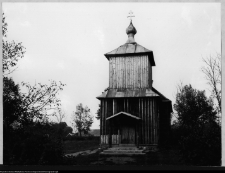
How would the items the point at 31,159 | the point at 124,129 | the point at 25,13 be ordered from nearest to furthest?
1. the point at 31,159
2. the point at 25,13
3. the point at 124,129

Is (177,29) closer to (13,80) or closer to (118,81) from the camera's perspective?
(118,81)

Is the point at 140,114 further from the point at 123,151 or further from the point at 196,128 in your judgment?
the point at 196,128

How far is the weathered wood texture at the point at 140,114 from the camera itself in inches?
464

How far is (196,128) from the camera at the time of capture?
33.7 feet

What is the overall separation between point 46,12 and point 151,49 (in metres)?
4.16

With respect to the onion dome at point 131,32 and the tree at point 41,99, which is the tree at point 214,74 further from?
the tree at point 41,99

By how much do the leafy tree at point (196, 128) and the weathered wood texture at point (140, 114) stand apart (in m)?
0.93

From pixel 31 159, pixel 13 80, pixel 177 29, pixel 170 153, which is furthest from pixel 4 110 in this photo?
pixel 177 29

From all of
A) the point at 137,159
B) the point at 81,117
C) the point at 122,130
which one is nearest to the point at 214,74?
the point at 137,159

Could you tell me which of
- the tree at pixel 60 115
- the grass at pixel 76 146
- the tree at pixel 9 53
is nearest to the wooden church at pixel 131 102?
the grass at pixel 76 146

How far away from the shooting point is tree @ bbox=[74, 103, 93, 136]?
35.2 feet

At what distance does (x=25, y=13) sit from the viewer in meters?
10.7

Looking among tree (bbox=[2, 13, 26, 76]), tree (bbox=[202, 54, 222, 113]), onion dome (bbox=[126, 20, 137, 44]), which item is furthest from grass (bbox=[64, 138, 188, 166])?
onion dome (bbox=[126, 20, 137, 44])

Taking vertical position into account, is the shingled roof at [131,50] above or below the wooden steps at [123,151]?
above
